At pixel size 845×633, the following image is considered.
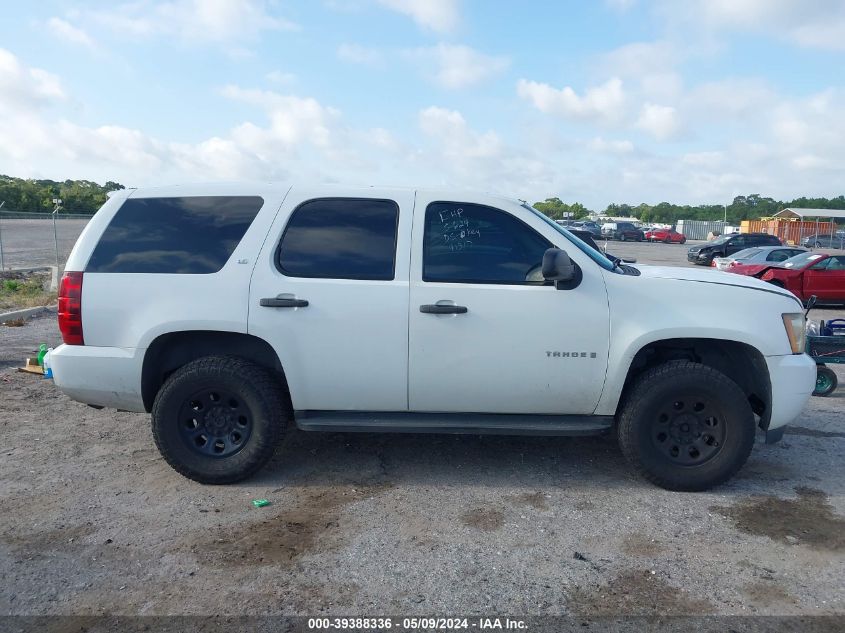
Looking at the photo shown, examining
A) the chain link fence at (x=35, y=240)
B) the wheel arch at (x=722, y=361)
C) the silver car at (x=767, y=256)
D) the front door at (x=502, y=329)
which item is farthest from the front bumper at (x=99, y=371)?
the silver car at (x=767, y=256)

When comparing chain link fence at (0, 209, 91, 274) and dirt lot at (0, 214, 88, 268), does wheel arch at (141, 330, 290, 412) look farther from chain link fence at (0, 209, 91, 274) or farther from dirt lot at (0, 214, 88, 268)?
dirt lot at (0, 214, 88, 268)

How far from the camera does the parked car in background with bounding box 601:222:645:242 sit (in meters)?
54.6

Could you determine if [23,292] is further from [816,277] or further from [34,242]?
[34,242]

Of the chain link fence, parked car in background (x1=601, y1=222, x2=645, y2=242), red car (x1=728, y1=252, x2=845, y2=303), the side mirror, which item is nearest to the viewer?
the side mirror

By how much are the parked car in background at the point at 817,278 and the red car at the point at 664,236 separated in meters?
41.1

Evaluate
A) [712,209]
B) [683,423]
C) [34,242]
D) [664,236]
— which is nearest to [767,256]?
[683,423]

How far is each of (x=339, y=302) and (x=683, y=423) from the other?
Answer: 2374mm

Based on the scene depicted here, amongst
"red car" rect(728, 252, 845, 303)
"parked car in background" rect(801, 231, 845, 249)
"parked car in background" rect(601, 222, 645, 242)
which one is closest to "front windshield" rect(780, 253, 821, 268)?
"red car" rect(728, 252, 845, 303)

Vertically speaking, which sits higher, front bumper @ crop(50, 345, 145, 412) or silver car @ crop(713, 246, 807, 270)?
silver car @ crop(713, 246, 807, 270)

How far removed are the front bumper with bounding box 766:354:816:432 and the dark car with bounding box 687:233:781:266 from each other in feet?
99.5

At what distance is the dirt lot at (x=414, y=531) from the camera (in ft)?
11.0

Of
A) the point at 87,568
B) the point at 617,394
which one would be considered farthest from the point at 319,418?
the point at 617,394

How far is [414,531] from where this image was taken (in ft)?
13.2

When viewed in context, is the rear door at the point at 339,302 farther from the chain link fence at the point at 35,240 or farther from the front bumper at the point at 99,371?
the chain link fence at the point at 35,240
